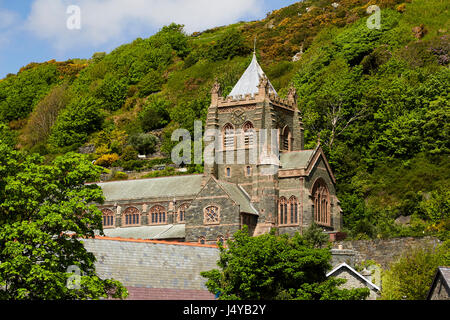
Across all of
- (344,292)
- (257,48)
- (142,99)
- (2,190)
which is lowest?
(344,292)

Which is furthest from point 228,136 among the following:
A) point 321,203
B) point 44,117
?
point 44,117

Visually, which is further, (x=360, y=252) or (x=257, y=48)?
(x=257, y=48)

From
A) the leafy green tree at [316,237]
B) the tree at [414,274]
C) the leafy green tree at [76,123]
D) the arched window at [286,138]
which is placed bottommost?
the tree at [414,274]

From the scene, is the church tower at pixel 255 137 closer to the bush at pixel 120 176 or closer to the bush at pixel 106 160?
the bush at pixel 120 176

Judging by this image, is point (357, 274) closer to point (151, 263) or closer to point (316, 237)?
point (151, 263)

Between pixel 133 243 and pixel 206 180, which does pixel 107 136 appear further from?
pixel 133 243

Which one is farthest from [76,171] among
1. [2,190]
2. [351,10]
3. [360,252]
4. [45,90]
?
[45,90]

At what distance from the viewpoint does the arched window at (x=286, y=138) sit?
66062 mm

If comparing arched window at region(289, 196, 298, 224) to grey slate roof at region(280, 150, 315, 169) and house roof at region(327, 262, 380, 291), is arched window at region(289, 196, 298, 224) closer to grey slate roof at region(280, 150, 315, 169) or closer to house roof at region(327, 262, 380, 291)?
grey slate roof at region(280, 150, 315, 169)

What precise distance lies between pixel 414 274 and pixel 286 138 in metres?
24.1

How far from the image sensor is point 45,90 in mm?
143125

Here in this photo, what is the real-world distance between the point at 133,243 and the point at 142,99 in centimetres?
8299

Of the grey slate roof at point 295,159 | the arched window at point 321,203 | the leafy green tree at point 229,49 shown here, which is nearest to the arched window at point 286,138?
the grey slate roof at point 295,159

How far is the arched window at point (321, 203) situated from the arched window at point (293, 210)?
6.09 feet
